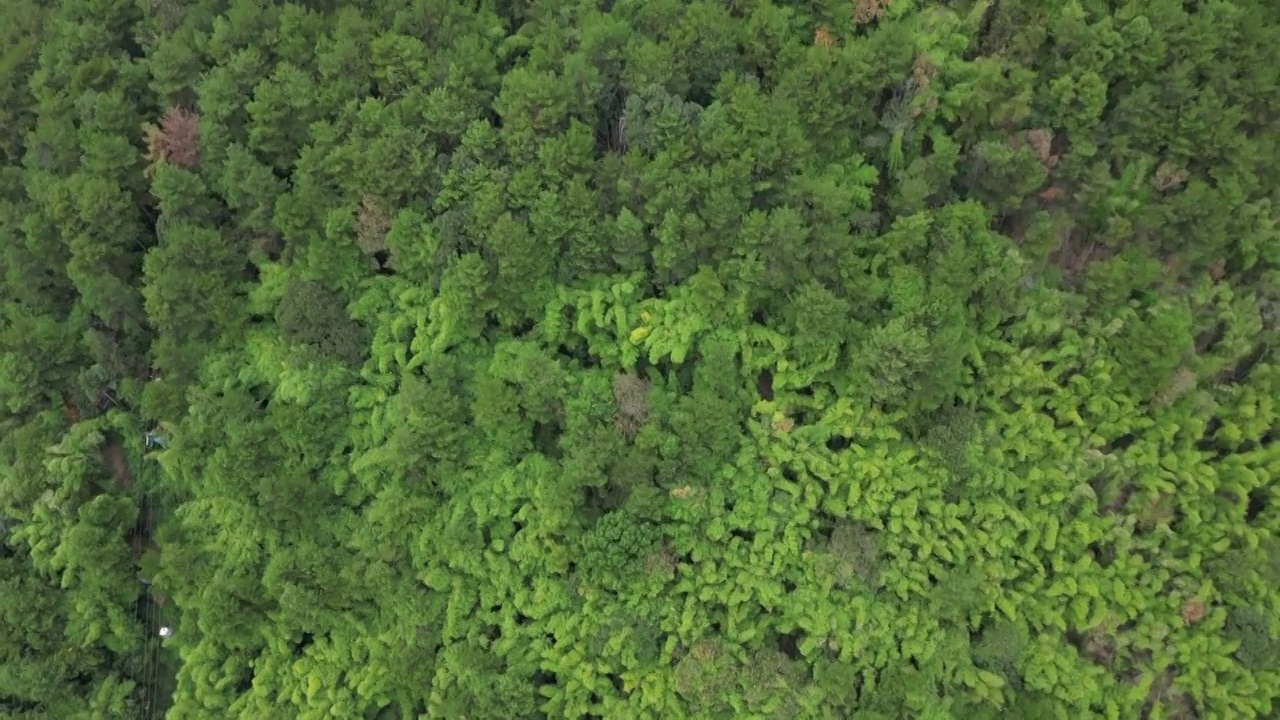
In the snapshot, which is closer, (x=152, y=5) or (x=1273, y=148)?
(x=1273, y=148)

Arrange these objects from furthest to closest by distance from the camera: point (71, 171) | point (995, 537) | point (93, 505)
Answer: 1. point (71, 171)
2. point (93, 505)
3. point (995, 537)

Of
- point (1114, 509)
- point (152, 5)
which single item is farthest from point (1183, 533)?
point (152, 5)

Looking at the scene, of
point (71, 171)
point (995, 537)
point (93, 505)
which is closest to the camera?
point (995, 537)

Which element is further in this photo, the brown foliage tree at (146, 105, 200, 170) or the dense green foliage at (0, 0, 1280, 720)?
the brown foliage tree at (146, 105, 200, 170)

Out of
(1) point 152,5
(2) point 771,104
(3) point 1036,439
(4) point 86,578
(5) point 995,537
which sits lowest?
(4) point 86,578

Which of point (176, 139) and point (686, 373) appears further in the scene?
point (176, 139)

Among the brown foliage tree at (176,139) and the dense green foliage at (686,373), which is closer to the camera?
the dense green foliage at (686,373)

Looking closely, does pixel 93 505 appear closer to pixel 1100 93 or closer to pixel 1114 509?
pixel 1114 509

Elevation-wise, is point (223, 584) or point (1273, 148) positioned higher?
point (1273, 148)
